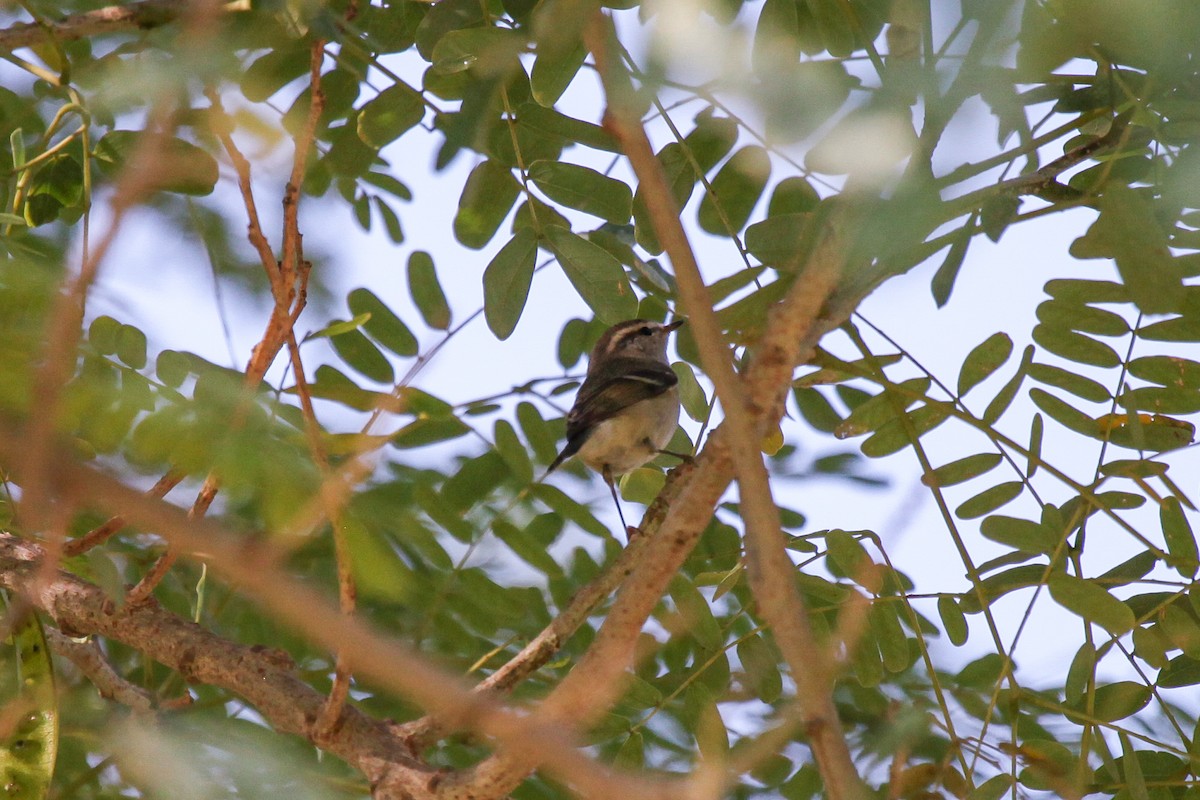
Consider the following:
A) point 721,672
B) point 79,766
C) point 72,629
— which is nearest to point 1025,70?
point 721,672

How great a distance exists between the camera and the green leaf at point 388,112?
120 inches

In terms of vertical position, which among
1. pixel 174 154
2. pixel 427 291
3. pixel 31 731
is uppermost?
pixel 427 291

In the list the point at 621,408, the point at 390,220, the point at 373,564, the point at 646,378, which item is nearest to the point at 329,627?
Result: the point at 373,564

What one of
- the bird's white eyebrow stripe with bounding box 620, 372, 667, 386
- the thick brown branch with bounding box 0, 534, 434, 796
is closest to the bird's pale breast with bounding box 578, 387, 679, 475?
the bird's white eyebrow stripe with bounding box 620, 372, 667, 386

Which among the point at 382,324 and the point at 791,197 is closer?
the point at 791,197

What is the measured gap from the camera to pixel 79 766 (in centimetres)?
337

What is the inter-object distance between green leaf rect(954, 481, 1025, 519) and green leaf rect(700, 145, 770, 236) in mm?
893

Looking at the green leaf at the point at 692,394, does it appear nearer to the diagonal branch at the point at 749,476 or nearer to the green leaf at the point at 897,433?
the green leaf at the point at 897,433

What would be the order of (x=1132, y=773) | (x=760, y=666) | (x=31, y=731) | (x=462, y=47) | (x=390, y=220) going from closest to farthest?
(x=31, y=731) → (x=1132, y=773) → (x=462, y=47) → (x=760, y=666) → (x=390, y=220)

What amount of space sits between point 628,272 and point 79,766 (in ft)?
6.89

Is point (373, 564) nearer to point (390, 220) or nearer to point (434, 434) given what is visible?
point (434, 434)

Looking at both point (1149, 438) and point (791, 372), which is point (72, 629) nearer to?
point (791, 372)

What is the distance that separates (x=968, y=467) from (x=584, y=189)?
1.17m

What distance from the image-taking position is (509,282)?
301cm
